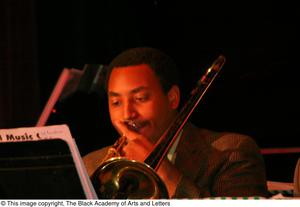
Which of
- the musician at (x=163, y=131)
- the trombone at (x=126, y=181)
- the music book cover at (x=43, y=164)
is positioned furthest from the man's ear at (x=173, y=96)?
the music book cover at (x=43, y=164)

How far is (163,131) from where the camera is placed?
246cm

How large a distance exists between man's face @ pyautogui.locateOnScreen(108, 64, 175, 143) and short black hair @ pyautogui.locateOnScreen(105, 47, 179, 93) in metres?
0.03

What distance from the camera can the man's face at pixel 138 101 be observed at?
2414 millimetres

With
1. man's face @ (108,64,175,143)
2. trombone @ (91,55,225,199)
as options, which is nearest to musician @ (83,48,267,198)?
man's face @ (108,64,175,143)

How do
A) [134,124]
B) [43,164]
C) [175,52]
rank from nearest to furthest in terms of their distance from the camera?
[43,164]
[134,124]
[175,52]

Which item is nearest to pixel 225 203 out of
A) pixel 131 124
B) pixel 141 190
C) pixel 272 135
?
pixel 141 190

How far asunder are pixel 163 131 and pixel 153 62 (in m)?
0.34

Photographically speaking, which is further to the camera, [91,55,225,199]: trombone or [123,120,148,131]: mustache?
[123,120,148,131]: mustache

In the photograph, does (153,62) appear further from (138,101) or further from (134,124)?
(134,124)

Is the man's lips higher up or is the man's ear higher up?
the man's ear

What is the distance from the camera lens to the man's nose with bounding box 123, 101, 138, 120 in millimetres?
2397

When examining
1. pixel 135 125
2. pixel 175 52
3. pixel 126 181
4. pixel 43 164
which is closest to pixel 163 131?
pixel 135 125

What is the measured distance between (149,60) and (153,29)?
1569 millimetres

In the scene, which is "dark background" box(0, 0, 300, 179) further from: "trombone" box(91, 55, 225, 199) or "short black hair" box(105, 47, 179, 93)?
"trombone" box(91, 55, 225, 199)
